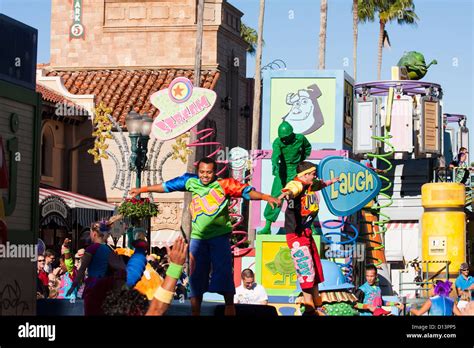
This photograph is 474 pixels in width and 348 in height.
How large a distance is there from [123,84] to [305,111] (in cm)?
1627

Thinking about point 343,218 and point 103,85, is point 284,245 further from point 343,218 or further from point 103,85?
point 103,85

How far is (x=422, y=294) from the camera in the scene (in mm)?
28109

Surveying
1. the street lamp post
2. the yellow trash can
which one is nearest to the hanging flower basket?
the street lamp post

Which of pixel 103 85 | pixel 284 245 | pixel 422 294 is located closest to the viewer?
pixel 284 245

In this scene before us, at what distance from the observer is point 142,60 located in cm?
4159

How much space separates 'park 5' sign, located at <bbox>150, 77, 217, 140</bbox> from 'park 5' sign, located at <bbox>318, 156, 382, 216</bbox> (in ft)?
7.37

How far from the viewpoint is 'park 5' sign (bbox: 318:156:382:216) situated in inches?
733

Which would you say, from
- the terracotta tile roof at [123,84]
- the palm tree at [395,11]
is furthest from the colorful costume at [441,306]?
the palm tree at [395,11]

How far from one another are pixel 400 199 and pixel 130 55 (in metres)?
13.0

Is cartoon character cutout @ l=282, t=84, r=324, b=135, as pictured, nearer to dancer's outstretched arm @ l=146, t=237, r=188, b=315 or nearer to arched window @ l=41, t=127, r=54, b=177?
arched window @ l=41, t=127, r=54, b=177

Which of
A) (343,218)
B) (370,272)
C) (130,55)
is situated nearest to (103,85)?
(130,55)

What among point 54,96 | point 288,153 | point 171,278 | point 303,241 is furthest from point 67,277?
point 54,96

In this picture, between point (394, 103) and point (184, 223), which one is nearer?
point (184, 223)

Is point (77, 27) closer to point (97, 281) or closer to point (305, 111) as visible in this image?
point (305, 111)
